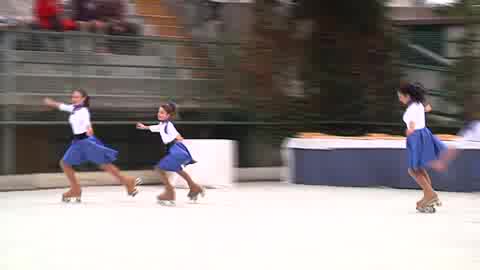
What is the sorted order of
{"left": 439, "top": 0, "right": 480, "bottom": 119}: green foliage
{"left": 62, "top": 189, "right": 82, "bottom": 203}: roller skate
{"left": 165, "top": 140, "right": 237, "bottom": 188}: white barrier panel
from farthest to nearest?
{"left": 439, "top": 0, "right": 480, "bottom": 119}: green foliage < {"left": 165, "top": 140, "right": 237, "bottom": 188}: white barrier panel < {"left": 62, "top": 189, "right": 82, "bottom": 203}: roller skate

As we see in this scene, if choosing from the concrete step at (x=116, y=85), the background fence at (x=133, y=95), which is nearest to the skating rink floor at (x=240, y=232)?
the background fence at (x=133, y=95)

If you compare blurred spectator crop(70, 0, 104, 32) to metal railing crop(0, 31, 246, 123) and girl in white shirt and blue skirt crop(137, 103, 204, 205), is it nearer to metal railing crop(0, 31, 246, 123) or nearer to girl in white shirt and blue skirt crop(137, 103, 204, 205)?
metal railing crop(0, 31, 246, 123)

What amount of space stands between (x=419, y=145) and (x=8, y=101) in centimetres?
702

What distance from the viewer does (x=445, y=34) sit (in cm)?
1875

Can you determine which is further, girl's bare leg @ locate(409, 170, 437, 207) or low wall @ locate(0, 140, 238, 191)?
low wall @ locate(0, 140, 238, 191)

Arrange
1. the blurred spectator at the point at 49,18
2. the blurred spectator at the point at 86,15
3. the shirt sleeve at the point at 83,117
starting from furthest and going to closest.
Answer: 1. the blurred spectator at the point at 86,15
2. the blurred spectator at the point at 49,18
3. the shirt sleeve at the point at 83,117

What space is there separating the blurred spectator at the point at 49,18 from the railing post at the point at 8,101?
65.9 inches

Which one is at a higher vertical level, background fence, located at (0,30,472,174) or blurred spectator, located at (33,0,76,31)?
blurred spectator, located at (33,0,76,31)

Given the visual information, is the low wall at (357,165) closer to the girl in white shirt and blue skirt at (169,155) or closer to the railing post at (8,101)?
the girl in white shirt and blue skirt at (169,155)

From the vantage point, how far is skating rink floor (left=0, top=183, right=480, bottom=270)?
805 cm

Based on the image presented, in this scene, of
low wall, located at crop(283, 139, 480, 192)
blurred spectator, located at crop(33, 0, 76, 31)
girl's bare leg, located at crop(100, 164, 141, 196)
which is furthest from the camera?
blurred spectator, located at crop(33, 0, 76, 31)

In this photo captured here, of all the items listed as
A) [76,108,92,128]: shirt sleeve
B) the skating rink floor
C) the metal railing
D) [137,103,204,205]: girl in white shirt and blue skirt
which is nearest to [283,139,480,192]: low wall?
the skating rink floor

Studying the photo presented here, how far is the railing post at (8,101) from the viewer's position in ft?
49.1

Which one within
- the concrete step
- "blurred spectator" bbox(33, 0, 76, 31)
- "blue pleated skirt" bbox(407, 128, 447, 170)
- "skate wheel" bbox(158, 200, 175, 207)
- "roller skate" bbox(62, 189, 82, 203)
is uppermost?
"blurred spectator" bbox(33, 0, 76, 31)
